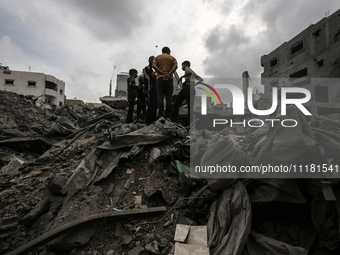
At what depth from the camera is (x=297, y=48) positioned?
16.4 metres

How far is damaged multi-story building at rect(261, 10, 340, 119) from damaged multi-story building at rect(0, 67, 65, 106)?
3028 centimetres

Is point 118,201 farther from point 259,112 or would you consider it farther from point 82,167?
point 259,112

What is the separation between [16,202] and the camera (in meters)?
1.97

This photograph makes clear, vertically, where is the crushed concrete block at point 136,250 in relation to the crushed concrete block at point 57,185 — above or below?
below

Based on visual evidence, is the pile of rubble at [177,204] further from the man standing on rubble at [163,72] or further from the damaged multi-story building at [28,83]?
the damaged multi-story building at [28,83]

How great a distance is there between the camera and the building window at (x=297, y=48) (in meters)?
15.9

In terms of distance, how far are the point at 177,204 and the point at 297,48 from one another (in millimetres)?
20349

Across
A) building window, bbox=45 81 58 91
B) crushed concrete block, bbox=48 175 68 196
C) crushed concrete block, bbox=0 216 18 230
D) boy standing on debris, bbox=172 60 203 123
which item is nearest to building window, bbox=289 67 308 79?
boy standing on debris, bbox=172 60 203 123

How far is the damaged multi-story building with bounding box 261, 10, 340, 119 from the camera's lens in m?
12.9

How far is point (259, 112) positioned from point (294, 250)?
159 centimetres

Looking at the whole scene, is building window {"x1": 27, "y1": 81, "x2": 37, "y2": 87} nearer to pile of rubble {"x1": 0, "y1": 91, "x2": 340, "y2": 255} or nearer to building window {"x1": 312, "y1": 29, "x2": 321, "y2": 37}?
pile of rubble {"x1": 0, "y1": 91, "x2": 340, "y2": 255}


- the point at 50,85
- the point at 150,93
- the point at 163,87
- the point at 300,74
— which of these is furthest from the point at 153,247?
the point at 50,85

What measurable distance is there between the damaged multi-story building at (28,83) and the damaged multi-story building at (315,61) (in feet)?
99.3

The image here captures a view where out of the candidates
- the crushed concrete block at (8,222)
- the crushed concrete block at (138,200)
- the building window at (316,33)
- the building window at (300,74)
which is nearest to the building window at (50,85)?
the building window at (300,74)
